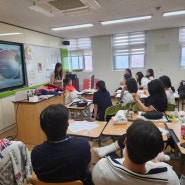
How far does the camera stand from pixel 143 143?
851 millimetres

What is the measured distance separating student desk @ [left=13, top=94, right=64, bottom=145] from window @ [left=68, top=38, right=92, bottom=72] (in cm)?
450

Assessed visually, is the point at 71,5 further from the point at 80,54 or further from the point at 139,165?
the point at 80,54

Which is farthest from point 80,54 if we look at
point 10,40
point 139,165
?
point 139,165

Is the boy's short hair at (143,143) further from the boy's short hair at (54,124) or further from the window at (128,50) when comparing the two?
the window at (128,50)

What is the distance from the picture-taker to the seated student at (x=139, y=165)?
856 millimetres

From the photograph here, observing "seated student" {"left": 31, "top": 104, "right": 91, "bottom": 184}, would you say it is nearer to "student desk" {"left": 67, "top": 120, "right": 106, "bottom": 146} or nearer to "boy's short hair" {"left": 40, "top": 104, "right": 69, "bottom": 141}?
"boy's short hair" {"left": 40, "top": 104, "right": 69, "bottom": 141}

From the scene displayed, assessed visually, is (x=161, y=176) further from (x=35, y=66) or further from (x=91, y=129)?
(x=35, y=66)

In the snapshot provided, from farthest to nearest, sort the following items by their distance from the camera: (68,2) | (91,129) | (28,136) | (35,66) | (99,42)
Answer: (99,42) < (35,66) < (28,136) < (68,2) < (91,129)

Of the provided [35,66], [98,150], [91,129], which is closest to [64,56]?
[35,66]

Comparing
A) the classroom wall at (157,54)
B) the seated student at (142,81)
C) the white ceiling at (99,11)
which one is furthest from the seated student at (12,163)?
the classroom wall at (157,54)

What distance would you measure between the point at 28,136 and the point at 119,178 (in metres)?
2.96

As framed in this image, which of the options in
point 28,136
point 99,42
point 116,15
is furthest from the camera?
point 99,42

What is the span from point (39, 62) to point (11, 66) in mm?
1225

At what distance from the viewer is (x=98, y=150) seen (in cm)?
167
